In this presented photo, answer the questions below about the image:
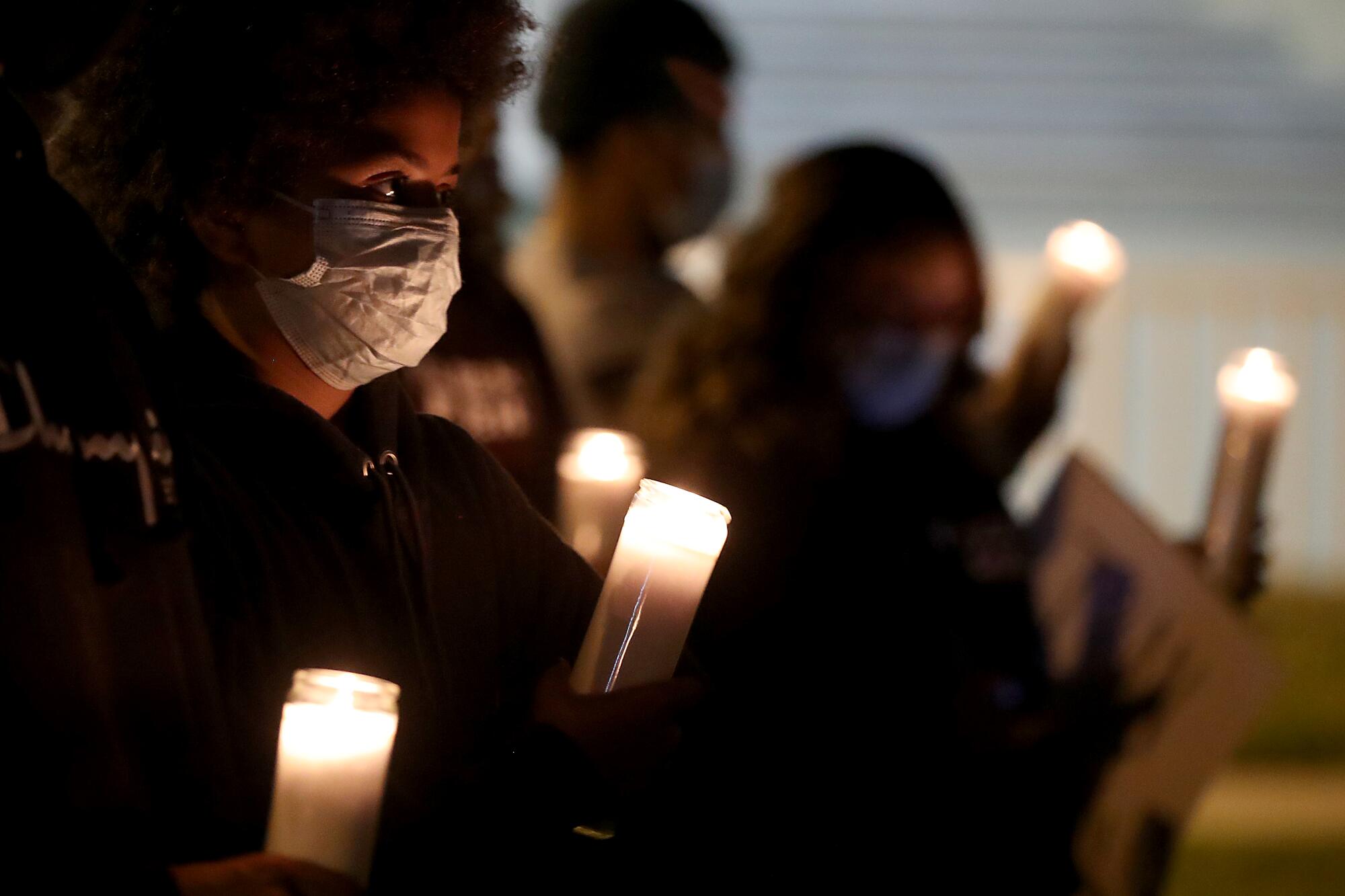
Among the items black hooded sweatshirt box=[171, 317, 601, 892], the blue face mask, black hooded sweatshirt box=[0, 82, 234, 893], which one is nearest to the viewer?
black hooded sweatshirt box=[0, 82, 234, 893]

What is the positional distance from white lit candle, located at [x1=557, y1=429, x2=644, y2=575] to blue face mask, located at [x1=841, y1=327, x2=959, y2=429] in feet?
2.61

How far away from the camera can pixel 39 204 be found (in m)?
1.05

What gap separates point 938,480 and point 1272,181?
7664 mm

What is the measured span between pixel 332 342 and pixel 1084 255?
2.25 m

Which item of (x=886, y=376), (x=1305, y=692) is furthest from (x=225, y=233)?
(x=1305, y=692)

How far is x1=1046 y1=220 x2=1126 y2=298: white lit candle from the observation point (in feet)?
10.5

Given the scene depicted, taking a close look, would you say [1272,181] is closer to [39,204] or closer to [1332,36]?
[1332,36]

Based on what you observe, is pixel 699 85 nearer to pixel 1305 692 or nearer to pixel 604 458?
pixel 604 458

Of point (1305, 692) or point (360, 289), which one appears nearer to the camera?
point (360, 289)

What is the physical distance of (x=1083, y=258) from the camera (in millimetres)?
3189

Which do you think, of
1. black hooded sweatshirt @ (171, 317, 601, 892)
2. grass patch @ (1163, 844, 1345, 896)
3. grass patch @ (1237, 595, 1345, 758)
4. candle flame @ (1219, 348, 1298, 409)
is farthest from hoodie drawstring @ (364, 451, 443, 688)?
grass patch @ (1237, 595, 1345, 758)

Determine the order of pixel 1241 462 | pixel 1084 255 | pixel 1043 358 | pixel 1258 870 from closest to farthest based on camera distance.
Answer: pixel 1241 462 < pixel 1084 255 < pixel 1043 358 < pixel 1258 870

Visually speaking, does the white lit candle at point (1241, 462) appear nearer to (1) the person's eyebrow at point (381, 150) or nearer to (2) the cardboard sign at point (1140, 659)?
(2) the cardboard sign at point (1140, 659)

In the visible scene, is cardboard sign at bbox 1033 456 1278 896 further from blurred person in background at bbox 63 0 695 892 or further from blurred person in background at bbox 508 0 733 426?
blurred person in background at bbox 63 0 695 892
